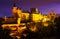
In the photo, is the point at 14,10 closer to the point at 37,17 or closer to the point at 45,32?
the point at 37,17

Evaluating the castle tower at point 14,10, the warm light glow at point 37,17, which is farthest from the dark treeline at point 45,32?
the castle tower at point 14,10

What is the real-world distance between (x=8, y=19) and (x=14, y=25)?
13 cm

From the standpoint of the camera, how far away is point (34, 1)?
8.34 ft

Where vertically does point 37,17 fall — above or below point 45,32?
above

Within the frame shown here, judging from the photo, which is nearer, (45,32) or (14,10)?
(14,10)

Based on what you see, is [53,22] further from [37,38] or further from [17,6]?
[17,6]

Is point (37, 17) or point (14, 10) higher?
point (14, 10)

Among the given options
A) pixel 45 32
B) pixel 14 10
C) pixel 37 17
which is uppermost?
pixel 14 10

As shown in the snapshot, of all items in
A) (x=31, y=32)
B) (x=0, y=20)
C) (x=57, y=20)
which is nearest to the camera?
(x=0, y=20)

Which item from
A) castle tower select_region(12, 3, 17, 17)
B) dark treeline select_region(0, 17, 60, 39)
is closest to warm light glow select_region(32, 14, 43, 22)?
dark treeline select_region(0, 17, 60, 39)

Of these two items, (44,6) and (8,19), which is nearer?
(8,19)

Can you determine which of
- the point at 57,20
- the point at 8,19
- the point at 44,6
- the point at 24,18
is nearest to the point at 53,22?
the point at 57,20

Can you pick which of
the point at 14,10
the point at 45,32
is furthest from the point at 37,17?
the point at 14,10

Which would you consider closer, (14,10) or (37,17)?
(14,10)
